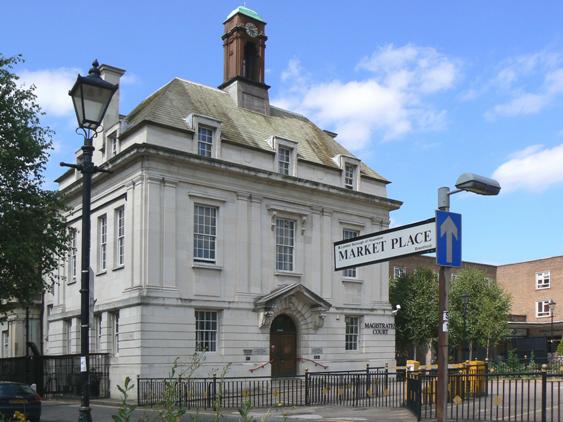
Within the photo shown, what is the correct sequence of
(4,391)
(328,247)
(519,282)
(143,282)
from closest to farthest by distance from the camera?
(4,391) → (143,282) → (328,247) → (519,282)

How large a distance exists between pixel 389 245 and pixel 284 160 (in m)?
28.0

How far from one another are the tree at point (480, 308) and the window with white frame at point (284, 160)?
20.3 m

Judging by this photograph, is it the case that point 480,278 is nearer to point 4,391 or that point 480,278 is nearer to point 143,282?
point 143,282

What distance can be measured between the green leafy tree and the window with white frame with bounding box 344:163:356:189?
1088cm

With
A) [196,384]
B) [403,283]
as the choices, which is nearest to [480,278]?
[403,283]

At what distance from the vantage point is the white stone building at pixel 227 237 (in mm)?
31203

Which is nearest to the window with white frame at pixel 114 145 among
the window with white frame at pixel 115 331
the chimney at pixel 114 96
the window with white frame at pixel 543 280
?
the chimney at pixel 114 96

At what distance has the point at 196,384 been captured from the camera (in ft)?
91.6

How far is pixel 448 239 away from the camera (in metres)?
8.61

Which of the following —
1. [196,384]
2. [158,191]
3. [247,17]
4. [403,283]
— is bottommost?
[196,384]

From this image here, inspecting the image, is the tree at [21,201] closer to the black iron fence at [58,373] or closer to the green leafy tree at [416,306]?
the black iron fence at [58,373]

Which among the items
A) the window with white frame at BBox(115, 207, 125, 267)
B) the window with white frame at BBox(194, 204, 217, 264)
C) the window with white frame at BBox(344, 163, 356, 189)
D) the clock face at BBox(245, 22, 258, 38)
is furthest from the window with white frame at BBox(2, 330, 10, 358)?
the clock face at BBox(245, 22, 258, 38)

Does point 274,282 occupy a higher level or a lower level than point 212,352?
higher

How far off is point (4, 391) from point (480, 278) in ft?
138
